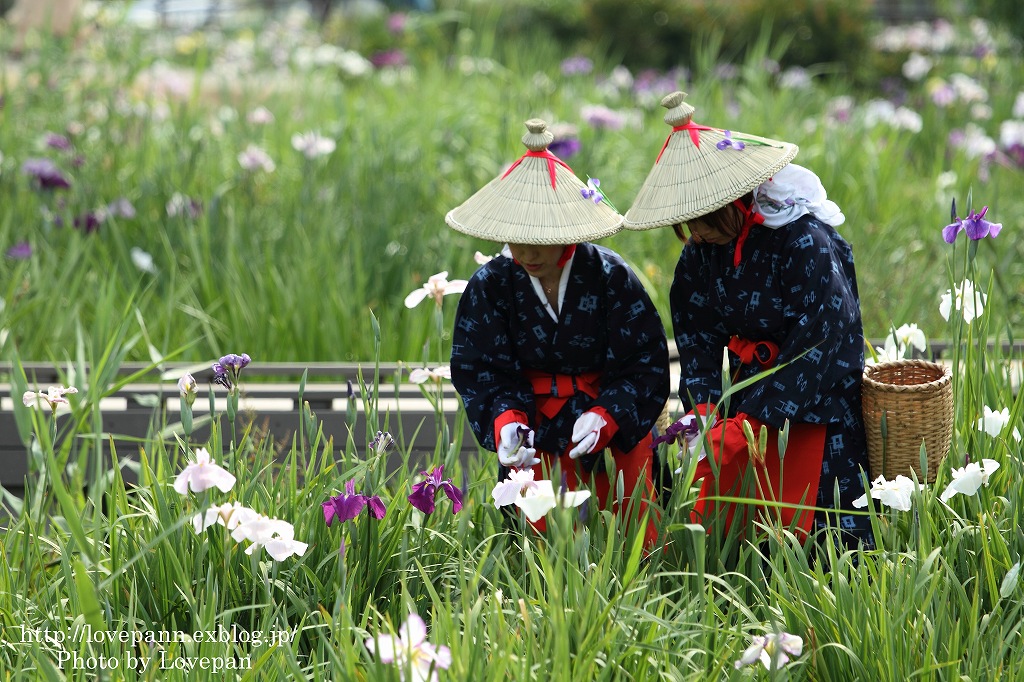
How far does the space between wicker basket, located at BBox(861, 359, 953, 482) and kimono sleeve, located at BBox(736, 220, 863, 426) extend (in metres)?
0.08

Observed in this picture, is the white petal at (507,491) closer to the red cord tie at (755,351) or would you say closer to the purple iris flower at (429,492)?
the purple iris flower at (429,492)

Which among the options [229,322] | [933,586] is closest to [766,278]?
[933,586]

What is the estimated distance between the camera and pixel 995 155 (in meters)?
4.46

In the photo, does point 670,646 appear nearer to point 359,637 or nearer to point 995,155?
point 359,637

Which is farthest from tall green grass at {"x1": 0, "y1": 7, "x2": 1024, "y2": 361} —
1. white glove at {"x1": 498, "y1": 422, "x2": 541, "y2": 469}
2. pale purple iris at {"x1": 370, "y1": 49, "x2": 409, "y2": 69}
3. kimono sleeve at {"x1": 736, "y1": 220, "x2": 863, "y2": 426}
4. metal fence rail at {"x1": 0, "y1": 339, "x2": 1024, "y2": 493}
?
white glove at {"x1": 498, "y1": 422, "x2": 541, "y2": 469}

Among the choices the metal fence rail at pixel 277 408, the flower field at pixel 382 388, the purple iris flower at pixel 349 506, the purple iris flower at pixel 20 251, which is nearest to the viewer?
the flower field at pixel 382 388

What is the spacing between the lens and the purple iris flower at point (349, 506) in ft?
5.65

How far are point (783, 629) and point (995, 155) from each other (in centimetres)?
348

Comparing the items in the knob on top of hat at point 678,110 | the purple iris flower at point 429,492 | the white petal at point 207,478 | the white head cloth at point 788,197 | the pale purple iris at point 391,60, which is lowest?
the purple iris flower at point 429,492

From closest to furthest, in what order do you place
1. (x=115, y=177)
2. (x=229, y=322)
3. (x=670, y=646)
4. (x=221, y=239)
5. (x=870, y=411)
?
(x=670, y=646) → (x=870, y=411) → (x=229, y=322) → (x=221, y=239) → (x=115, y=177)

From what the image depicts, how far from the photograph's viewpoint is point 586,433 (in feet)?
6.43

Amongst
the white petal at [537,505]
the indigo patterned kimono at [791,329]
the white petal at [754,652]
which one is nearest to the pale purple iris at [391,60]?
the indigo patterned kimono at [791,329]

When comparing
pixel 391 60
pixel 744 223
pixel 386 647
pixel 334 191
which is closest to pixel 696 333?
pixel 744 223

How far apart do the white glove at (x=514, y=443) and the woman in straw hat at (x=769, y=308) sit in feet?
0.92
